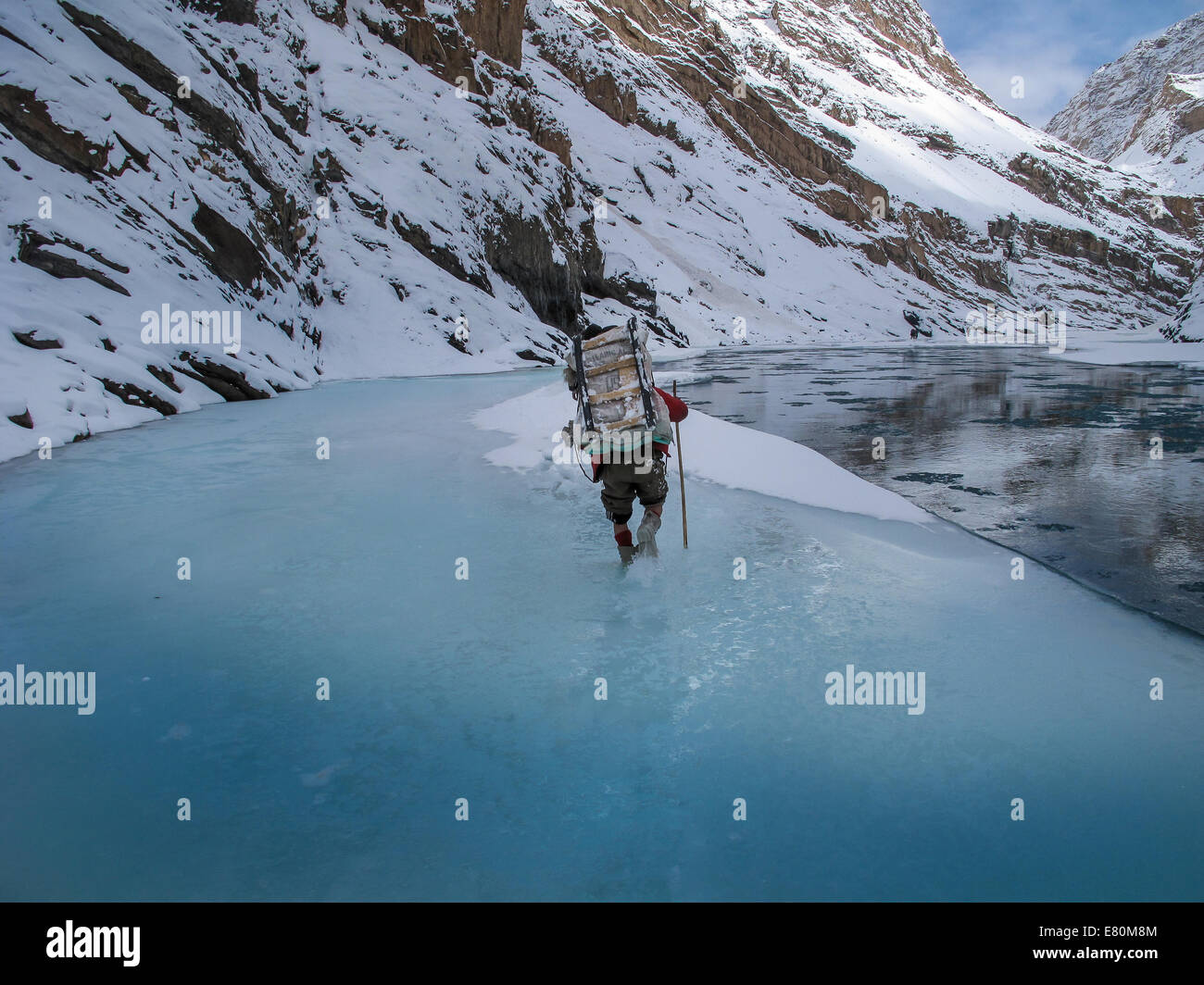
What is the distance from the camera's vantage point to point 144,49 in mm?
19328

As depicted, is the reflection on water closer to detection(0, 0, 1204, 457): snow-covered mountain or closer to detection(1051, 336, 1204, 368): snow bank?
detection(1051, 336, 1204, 368): snow bank

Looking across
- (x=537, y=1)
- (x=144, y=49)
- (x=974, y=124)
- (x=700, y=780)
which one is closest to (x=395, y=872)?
(x=700, y=780)

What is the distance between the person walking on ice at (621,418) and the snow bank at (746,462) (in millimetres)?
2533

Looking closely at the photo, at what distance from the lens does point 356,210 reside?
2920 centimetres

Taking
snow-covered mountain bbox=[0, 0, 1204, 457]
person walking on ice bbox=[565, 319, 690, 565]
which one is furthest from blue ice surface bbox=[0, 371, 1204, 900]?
snow-covered mountain bbox=[0, 0, 1204, 457]

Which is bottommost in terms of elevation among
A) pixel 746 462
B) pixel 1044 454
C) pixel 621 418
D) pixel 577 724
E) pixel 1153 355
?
pixel 577 724

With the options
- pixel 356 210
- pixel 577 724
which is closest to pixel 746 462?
pixel 577 724

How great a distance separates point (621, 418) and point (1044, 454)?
295 inches

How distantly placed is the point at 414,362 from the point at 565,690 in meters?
23.2

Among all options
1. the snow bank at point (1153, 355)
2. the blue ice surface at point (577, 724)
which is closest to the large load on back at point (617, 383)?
the blue ice surface at point (577, 724)

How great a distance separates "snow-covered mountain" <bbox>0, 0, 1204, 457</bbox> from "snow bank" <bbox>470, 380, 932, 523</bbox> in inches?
240

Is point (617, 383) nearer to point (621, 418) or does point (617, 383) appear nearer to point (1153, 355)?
point (621, 418)

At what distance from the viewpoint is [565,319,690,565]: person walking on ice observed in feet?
17.1
